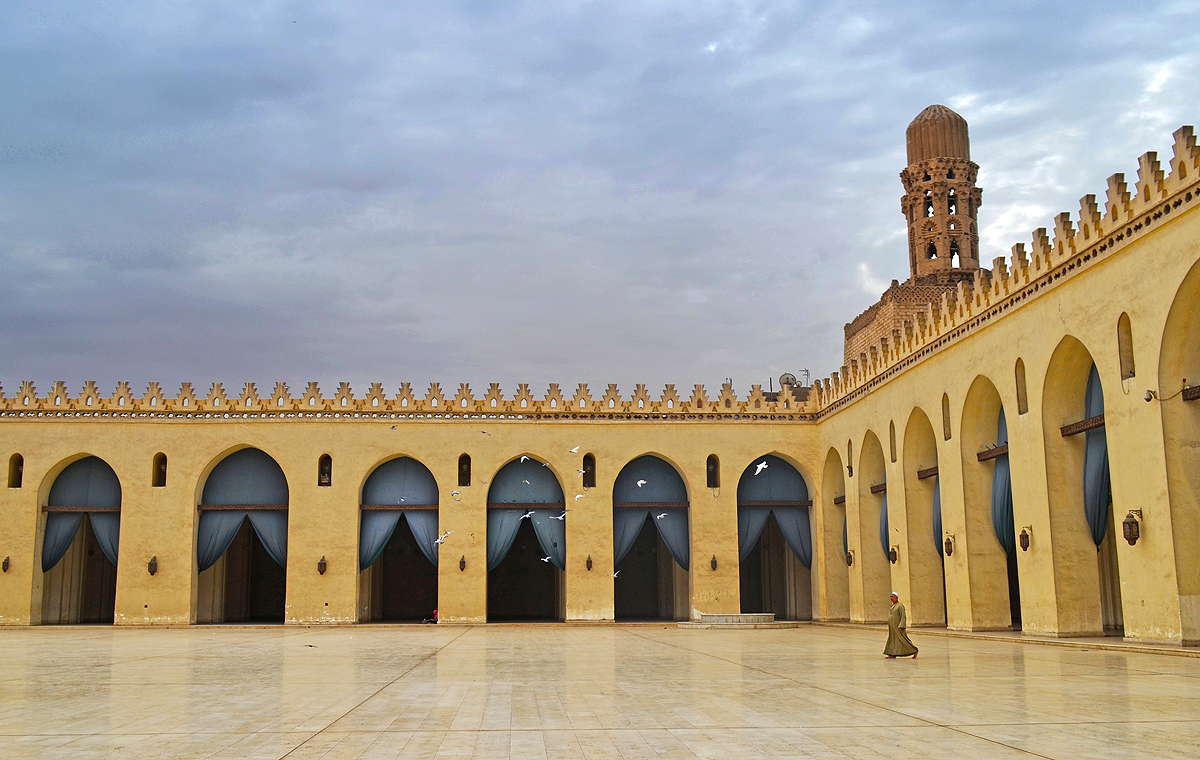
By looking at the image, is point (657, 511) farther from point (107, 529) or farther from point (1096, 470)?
point (107, 529)

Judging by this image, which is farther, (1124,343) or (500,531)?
(500,531)

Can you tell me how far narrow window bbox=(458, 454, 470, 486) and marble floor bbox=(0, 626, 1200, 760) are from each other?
10031 millimetres

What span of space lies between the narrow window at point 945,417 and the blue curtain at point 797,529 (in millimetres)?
7934

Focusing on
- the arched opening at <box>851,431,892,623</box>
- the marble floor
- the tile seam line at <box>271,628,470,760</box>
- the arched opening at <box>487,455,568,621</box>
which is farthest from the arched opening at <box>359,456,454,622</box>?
the arched opening at <box>851,431,892,623</box>

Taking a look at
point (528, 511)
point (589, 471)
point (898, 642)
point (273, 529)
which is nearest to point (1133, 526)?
point (898, 642)

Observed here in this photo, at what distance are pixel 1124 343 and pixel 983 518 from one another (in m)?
5.41

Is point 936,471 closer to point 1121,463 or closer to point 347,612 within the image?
point 1121,463

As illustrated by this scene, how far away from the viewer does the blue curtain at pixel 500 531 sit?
25.7 metres

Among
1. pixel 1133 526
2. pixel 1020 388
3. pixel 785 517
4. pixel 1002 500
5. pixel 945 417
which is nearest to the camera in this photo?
pixel 1133 526

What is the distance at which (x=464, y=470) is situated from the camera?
2612 cm

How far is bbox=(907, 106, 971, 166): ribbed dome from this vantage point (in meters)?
30.1

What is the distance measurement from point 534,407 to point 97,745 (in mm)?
19436

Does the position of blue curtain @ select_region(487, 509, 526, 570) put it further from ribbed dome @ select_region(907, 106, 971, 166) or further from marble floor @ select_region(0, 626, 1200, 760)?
ribbed dome @ select_region(907, 106, 971, 166)

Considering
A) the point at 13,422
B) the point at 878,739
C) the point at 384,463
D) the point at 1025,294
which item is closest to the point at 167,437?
the point at 13,422
